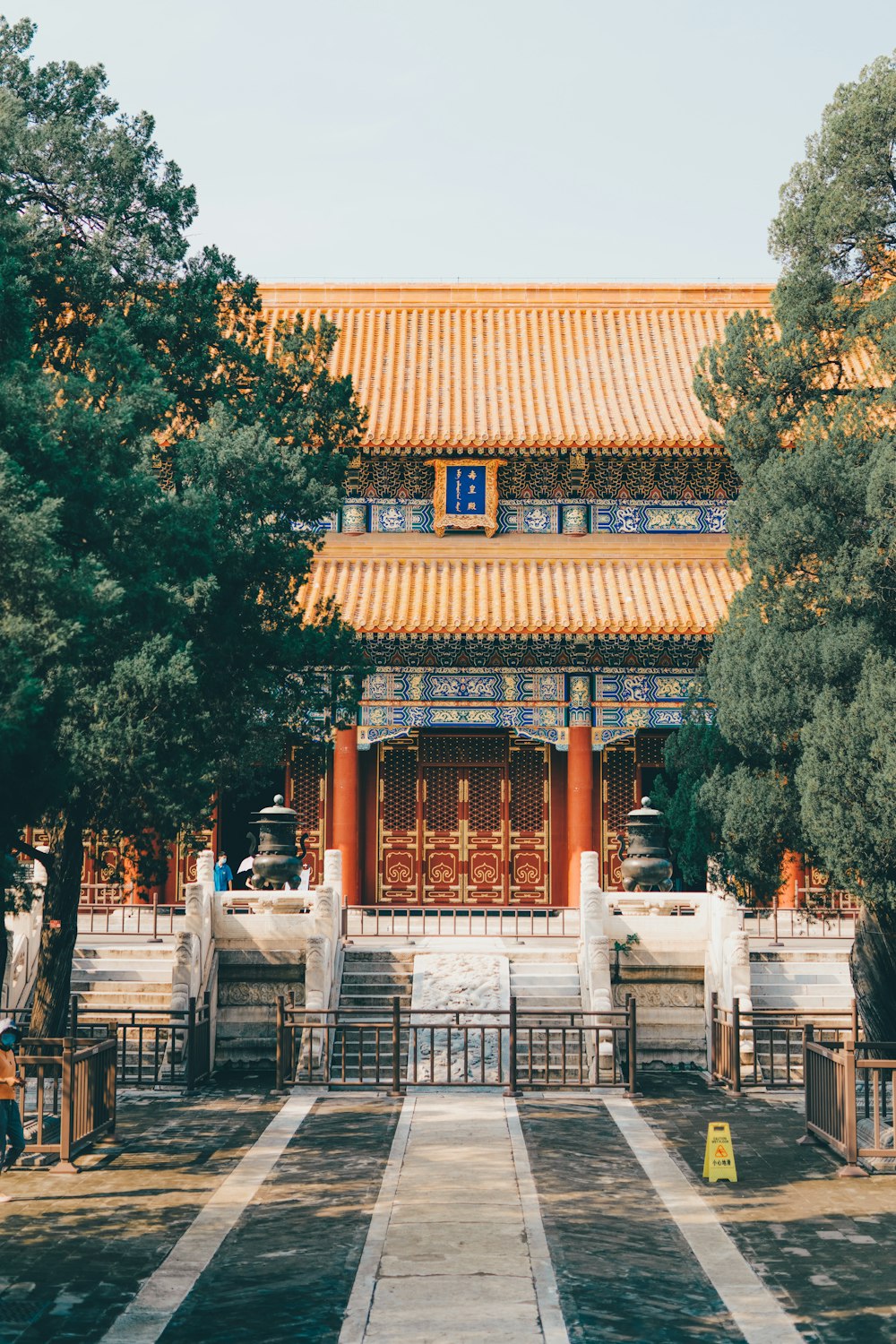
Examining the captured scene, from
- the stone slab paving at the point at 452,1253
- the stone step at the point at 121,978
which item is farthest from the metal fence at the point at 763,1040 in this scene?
the stone step at the point at 121,978

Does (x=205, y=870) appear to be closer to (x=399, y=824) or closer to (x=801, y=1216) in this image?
(x=399, y=824)

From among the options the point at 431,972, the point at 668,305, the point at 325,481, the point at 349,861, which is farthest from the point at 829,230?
the point at 668,305

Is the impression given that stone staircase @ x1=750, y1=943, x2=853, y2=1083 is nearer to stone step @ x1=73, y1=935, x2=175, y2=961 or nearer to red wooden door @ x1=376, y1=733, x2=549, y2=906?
red wooden door @ x1=376, y1=733, x2=549, y2=906

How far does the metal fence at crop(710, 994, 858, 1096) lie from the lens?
54.2 feet

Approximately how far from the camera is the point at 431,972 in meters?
19.3

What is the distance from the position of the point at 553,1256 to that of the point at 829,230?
1026cm

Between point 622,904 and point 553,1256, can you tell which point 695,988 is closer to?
point 622,904

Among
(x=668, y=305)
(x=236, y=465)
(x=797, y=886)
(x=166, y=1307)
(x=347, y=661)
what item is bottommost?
(x=166, y=1307)

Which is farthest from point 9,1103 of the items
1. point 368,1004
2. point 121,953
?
point 121,953

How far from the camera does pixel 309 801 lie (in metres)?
26.3

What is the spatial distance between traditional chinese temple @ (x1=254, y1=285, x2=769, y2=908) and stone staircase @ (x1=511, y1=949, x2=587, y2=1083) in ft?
15.6

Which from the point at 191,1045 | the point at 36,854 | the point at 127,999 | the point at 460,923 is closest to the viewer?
the point at 36,854

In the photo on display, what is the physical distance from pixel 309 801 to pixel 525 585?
17.4ft

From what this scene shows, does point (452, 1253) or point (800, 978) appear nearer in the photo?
point (452, 1253)
